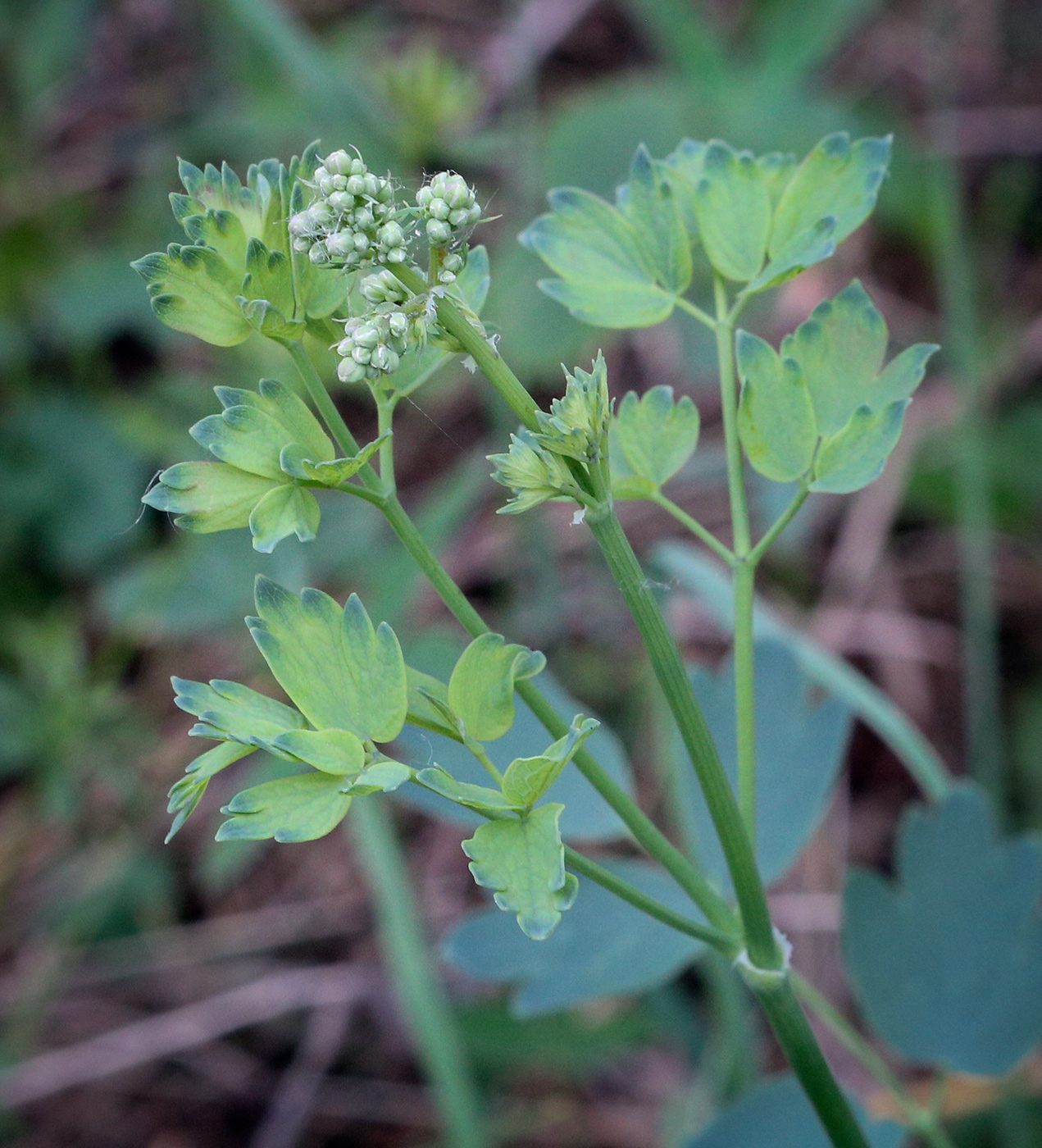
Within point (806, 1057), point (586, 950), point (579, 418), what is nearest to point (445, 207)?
point (579, 418)

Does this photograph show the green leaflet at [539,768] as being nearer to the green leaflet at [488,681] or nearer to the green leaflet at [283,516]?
the green leaflet at [488,681]

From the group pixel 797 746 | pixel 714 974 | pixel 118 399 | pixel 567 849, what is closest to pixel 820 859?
pixel 714 974

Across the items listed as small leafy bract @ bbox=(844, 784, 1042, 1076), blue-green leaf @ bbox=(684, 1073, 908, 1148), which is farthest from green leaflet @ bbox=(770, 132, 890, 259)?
blue-green leaf @ bbox=(684, 1073, 908, 1148)

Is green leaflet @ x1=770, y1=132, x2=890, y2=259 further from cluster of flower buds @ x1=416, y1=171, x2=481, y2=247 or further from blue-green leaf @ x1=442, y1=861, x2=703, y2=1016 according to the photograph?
blue-green leaf @ x1=442, y1=861, x2=703, y2=1016

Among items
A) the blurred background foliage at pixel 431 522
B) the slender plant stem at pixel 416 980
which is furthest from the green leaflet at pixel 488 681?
the slender plant stem at pixel 416 980

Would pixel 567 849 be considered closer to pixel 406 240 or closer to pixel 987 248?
pixel 406 240
